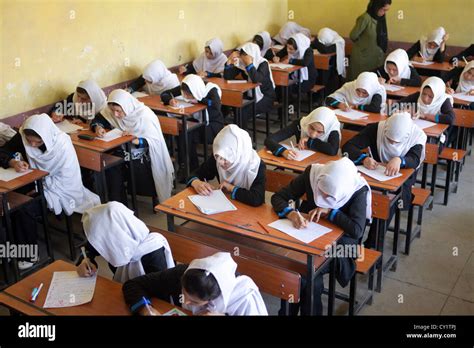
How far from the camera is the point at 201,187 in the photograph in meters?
3.70

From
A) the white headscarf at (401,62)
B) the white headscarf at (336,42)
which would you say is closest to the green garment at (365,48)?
the white headscarf at (336,42)

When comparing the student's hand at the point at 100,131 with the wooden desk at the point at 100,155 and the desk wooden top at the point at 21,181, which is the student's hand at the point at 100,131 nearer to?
the wooden desk at the point at 100,155

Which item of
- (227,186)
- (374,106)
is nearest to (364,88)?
(374,106)

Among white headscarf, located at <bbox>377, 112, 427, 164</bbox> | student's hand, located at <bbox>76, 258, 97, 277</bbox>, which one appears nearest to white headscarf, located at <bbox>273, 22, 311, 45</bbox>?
white headscarf, located at <bbox>377, 112, 427, 164</bbox>

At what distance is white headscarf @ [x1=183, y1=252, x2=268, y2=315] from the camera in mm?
2400

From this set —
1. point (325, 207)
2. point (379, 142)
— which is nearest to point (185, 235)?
point (325, 207)

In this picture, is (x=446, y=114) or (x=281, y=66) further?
(x=281, y=66)

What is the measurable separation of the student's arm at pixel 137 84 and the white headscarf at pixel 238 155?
2.85m

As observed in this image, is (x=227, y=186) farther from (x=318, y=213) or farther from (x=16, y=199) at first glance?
(x=16, y=199)

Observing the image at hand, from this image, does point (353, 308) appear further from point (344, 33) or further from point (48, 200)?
point (344, 33)

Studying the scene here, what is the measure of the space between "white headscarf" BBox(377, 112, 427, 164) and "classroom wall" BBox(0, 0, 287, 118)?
3.12 metres

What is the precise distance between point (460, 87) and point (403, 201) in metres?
2.62

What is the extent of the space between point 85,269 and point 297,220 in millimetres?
1180

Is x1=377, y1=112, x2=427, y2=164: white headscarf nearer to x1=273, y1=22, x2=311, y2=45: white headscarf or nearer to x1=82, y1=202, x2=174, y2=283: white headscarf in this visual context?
x1=82, y1=202, x2=174, y2=283: white headscarf
